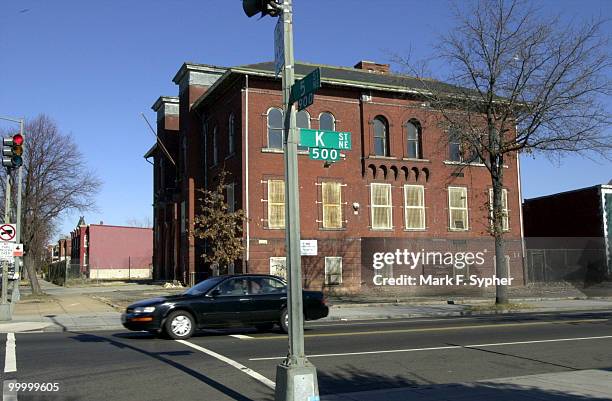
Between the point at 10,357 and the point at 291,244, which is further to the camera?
the point at 10,357

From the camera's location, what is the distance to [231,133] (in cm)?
3222

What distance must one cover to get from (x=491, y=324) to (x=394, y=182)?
677 inches

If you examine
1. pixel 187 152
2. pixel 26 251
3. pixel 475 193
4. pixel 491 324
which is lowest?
pixel 491 324

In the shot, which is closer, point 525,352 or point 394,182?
point 525,352

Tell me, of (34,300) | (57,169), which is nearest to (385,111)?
(57,169)

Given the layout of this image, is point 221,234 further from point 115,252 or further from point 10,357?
point 115,252

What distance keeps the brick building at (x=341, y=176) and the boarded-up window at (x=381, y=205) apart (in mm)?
55

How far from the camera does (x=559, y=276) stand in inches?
1315

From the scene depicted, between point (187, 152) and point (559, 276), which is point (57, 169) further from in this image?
point (559, 276)

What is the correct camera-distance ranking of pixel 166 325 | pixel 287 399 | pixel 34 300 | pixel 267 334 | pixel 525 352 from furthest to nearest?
pixel 34 300, pixel 267 334, pixel 166 325, pixel 525 352, pixel 287 399

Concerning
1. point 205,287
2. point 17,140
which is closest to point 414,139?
point 17,140

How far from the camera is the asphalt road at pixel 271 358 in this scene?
27.2ft

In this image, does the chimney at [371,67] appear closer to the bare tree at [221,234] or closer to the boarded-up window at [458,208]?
the boarded-up window at [458,208]

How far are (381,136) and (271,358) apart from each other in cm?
2454
